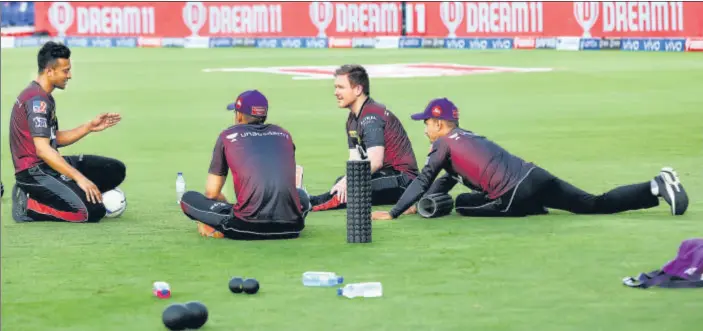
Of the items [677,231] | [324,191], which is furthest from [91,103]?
[677,231]

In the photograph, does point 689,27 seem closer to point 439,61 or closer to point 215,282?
point 439,61

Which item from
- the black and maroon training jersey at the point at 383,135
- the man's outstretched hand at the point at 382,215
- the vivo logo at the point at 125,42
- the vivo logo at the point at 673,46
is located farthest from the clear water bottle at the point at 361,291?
the vivo logo at the point at 125,42

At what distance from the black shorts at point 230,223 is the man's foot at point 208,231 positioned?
0.08m

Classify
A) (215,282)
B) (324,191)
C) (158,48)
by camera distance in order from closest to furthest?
(215,282)
(324,191)
(158,48)

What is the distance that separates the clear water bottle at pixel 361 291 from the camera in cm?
984

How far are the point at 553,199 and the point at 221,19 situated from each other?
38921 millimetres

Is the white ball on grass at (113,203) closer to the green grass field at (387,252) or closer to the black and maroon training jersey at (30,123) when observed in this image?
the green grass field at (387,252)

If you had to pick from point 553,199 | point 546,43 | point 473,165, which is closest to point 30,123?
point 473,165

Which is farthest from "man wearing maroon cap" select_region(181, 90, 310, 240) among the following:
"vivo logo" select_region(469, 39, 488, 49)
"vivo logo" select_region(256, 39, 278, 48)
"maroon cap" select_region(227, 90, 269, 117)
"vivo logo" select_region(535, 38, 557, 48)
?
"vivo logo" select_region(256, 39, 278, 48)

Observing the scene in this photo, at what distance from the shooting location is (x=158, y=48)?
168 ft

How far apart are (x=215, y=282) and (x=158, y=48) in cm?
4132

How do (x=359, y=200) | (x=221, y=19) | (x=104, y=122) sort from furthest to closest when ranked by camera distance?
(x=221, y=19) < (x=104, y=122) < (x=359, y=200)

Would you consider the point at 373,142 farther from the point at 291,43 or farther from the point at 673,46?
the point at 291,43

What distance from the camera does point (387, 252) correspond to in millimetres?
11766
